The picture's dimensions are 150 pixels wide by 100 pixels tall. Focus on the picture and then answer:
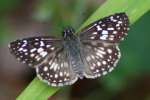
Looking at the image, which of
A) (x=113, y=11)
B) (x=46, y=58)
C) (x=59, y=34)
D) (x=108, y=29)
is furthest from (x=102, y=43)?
(x=59, y=34)

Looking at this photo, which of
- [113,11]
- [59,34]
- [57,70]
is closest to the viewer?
[57,70]

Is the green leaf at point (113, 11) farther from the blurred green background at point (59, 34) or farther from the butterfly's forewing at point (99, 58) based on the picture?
the blurred green background at point (59, 34)

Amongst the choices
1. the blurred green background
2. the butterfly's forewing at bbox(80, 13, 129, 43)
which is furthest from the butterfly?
the blurred green background

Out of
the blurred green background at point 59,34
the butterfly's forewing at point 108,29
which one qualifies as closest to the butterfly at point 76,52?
the butterfly's forewing at point 108,29

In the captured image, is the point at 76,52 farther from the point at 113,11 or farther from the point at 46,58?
the point at 113,11

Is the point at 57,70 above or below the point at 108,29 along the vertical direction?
below

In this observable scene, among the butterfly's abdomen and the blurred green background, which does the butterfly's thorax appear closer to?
the butterfly's abdomen

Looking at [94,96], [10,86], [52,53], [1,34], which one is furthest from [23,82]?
[52,53]
